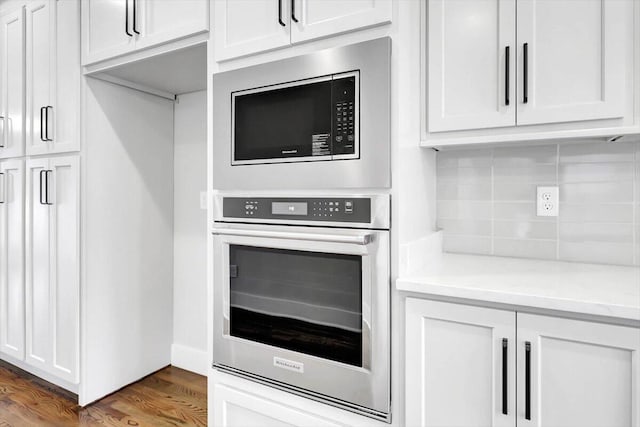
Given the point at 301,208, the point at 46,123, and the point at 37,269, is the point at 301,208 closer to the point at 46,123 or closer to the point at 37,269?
the point at 46,123

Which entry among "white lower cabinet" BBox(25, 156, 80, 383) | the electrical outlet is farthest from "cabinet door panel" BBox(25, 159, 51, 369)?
the electrical outlet

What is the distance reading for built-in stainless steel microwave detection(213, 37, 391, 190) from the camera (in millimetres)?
1344

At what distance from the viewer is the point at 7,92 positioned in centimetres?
266

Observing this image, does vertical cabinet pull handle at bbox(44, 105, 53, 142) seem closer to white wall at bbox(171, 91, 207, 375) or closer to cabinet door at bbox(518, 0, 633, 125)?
white wall at bbox(171, 91, 207, 375)

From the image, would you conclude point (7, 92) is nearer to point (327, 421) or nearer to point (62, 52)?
point (62, 52)

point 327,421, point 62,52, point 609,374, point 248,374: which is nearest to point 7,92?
point 62,52

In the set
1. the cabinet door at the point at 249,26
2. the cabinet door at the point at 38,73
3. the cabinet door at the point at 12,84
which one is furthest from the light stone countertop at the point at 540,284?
the cabinet door at the point at 12,84

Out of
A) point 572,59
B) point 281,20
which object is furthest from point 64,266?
point 572,59

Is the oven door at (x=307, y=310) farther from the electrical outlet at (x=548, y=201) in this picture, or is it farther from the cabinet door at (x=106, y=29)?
the cabinet door at (x=106, y=29)

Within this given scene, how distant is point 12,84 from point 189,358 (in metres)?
2.12

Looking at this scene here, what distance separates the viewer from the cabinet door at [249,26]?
1.53 meters

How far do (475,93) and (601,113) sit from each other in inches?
15.1

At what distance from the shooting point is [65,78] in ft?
7.55

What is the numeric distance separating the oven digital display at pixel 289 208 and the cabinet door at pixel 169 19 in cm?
83
